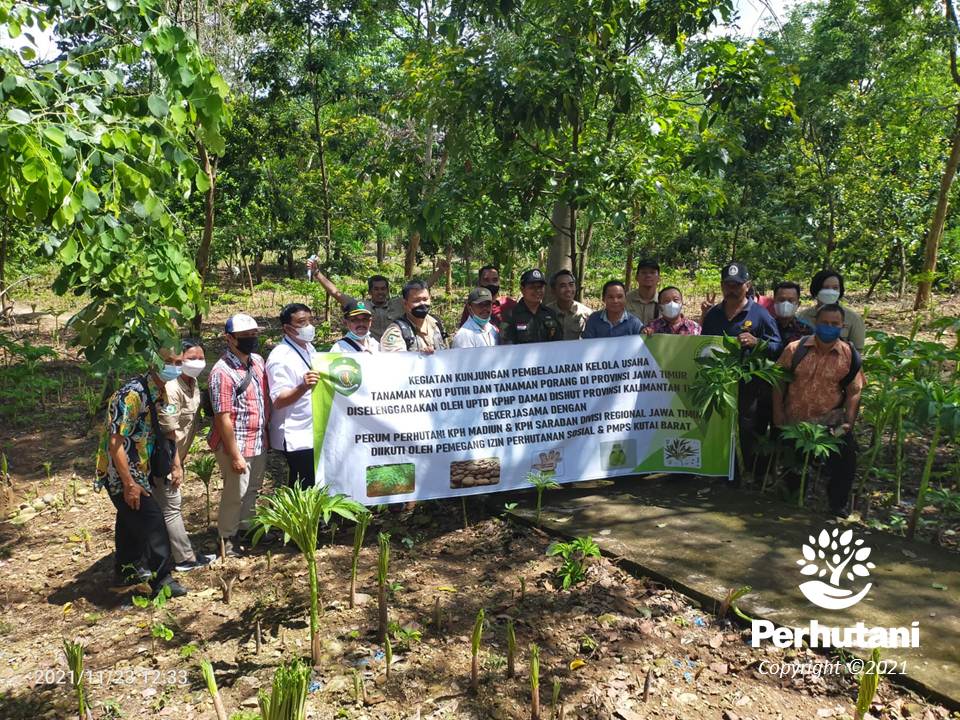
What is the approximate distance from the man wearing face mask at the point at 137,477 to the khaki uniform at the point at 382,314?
9.85ft

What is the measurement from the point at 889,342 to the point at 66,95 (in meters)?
5.52

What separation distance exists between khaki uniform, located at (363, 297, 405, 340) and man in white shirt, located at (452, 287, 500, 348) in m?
1.53

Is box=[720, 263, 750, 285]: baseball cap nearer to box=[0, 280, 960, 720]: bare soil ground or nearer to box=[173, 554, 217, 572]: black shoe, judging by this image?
box=[0, 280, 960, 720]: bare soil ground

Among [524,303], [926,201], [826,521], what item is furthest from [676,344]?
[926,201]

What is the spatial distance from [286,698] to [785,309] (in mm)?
4754

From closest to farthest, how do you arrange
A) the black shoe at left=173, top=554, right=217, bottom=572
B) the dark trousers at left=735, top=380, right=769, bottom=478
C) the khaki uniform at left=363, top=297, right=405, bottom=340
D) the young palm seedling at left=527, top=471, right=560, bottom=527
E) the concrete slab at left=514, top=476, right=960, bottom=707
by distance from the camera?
the concrete slab at left=514, top=476, right=960, bottom=707 → the black shoe at left=173, top=554, right=217, bottom=572 → the young palm seedling at left=527, top=471, right=560, bottom=527 → the dark trousers at left=735, top=380, right=769, bottom=478 → the khaki uniform at left=363, top=297, right=405, bottom=340

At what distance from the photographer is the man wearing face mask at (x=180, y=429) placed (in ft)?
15.3

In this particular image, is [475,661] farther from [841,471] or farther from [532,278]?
[532,278]

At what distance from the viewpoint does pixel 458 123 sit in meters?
6.76

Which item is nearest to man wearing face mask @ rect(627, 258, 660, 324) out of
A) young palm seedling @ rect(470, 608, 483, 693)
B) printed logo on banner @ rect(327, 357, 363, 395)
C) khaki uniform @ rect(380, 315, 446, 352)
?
khaki uniform @ rect(380, 315, 446, 352)

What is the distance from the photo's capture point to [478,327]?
6051 mm

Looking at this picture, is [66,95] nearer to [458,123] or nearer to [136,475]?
[136,475]

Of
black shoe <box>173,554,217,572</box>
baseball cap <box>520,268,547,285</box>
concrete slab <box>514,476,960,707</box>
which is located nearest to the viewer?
concrete slab <box>514,476,960,707</box>

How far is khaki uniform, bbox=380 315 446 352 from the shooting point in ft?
18.4
